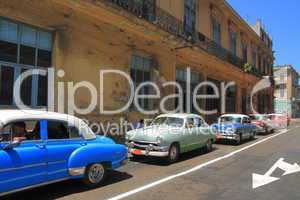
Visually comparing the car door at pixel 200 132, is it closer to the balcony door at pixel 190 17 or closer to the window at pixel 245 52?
the balcony door at pixel 190 17

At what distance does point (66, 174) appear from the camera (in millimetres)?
6949

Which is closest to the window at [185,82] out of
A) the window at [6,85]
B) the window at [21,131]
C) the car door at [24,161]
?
the window at [6,85]

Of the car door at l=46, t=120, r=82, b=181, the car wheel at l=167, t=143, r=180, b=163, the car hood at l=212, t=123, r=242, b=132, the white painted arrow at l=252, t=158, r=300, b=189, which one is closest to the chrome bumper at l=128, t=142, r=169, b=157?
the car wheel at l=167, t=143, r=180, b=163

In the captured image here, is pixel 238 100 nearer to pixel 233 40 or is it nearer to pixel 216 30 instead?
pixel 233 40

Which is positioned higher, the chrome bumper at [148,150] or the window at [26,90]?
the window at [26,90]

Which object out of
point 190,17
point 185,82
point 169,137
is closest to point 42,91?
point 169,137

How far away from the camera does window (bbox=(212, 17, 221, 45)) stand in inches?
1148

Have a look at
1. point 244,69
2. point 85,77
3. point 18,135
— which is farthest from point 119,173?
point 244,69

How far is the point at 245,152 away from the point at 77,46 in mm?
8145

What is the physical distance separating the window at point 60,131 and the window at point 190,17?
17125 millimetres

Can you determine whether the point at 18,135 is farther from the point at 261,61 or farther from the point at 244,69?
the point at 261,61

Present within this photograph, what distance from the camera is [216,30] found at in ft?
97.6

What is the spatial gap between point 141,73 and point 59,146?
41.0ft

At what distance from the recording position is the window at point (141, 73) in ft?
60.3
